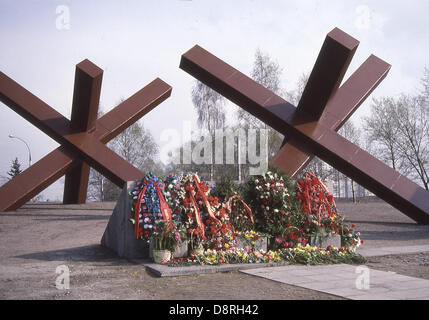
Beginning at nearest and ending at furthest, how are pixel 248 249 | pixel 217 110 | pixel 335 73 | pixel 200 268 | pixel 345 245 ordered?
pixel 200 268, pixel 248 249, pixel 345 245, pixel 335 73, pixel 217 110

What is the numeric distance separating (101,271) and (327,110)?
372 inches

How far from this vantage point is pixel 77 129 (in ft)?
49.2

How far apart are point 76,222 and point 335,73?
872 centimetres

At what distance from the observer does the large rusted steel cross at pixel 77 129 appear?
14016 mm

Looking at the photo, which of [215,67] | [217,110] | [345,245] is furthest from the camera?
[217,110]

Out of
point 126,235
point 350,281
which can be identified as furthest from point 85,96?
point 350,281

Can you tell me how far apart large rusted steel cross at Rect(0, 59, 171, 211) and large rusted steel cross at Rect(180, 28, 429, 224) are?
3.01m

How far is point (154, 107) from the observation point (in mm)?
16844

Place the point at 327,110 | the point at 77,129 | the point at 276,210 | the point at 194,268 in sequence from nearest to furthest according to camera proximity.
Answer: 1. the point at 194,268
2. the point at 276,210
3. the point at 327,110
4. the point at 77,129

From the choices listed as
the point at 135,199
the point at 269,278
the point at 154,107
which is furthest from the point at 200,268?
the point at 154,107

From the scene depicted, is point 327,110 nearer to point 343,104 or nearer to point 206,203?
point 343,104

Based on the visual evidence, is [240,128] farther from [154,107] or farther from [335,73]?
[335,73]

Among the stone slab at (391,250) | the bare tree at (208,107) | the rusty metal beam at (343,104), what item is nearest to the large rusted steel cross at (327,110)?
the rusty metal beam at (343,104)

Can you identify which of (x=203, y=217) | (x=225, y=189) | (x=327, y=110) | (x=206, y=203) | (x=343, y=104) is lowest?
(x=203, y=217)
